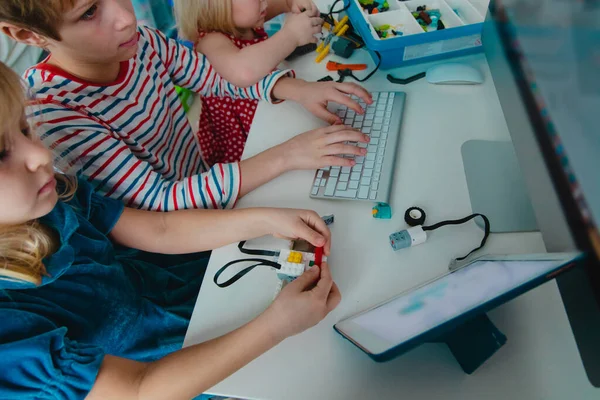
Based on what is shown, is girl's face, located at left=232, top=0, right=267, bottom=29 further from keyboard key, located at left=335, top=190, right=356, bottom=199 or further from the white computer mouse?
keyboard key, located at left=335, top=190, right=356, bottom=199

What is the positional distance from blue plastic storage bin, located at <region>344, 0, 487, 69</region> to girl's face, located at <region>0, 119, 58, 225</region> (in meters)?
0.62

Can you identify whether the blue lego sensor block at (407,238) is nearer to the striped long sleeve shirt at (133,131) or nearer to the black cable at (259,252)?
the black cable at (259,252)

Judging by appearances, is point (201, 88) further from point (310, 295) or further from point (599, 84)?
point (599, 84)

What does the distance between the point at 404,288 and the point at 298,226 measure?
0.56 ft

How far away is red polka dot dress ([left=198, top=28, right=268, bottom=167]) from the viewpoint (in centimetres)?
108

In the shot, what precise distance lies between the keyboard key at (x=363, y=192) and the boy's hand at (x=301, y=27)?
0.43 meters

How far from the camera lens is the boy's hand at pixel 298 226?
60cm

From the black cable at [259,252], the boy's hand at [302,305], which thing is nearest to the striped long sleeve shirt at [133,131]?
the black cable at [259,252]

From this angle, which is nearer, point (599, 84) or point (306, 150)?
point (599, 84)

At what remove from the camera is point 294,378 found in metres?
0.51

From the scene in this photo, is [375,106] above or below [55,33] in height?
below

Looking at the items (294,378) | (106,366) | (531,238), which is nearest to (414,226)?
(531,238)

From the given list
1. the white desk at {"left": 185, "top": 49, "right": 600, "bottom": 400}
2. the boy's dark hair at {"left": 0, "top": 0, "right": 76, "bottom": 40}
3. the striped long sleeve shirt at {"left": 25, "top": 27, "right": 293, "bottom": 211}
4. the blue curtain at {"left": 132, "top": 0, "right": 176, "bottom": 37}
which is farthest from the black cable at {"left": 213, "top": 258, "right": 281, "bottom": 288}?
the blue curtain at {"left": 132, "top": 0, "right": 176, "bottom": 37}

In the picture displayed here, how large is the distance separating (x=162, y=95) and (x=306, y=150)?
371 mm
